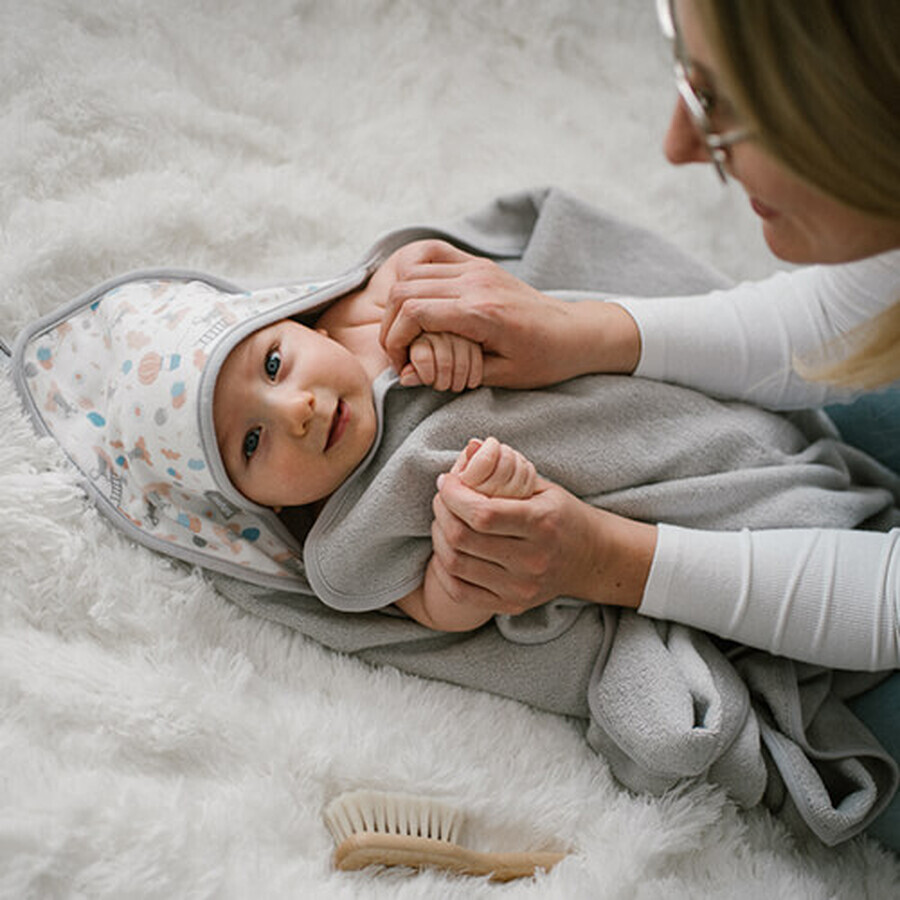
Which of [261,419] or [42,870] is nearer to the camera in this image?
[42,870]

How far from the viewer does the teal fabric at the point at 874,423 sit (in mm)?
1246

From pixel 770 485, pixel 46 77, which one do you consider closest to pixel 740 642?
pixel 770 485

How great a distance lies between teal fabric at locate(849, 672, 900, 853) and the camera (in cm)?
104

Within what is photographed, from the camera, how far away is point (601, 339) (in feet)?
3.69

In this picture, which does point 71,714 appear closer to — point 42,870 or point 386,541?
point 42,870

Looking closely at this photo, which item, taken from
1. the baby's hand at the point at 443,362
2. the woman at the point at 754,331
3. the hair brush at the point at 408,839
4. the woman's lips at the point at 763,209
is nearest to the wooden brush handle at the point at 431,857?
the hair brush at the point at 408,839

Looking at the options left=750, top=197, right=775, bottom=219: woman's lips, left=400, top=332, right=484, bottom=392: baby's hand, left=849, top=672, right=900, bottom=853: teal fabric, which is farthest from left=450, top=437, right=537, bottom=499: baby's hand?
left=849, top=672, right=900, bottom=853: teal fabric

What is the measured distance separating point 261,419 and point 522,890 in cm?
57

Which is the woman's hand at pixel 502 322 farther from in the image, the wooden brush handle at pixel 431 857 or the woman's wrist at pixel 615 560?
the wooden brush handle at pixel 431 857

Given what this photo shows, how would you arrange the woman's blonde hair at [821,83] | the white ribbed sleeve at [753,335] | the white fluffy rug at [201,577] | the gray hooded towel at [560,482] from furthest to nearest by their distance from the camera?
the white ribbed sleeve at [753,335], the gray hooded towel at [560,482], the white fluffy rug at [201,577], the woman's blonde hair at [821,83]

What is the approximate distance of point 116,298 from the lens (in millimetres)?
1146

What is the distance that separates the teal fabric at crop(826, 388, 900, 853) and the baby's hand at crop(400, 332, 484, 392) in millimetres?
557

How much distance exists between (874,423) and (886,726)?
421 millimetres

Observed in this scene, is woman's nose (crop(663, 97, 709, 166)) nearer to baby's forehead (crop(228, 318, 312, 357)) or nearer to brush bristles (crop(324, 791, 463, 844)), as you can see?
baby's forehead (crop(228, 318, 312, 357))
